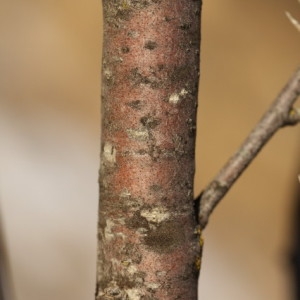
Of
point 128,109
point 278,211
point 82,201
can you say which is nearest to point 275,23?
point 278,211

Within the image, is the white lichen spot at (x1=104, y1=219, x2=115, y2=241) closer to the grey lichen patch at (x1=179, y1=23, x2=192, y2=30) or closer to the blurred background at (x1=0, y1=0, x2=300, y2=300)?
the grey lichen patch at (x1=179, y1=23, x2=192, y2=30)

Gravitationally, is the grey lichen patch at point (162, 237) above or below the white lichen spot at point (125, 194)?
below

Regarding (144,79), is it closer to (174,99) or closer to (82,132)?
(174,99)

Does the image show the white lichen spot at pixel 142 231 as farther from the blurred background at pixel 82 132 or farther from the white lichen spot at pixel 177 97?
the blurred background at pixel 82 132

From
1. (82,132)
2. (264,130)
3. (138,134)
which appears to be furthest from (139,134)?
(82,132)

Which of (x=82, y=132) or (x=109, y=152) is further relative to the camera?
(x=82, y=132)

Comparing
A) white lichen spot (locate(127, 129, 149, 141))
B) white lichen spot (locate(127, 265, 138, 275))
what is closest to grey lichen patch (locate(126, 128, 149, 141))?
white lichen spot (locate(127, 129, 149, 141))

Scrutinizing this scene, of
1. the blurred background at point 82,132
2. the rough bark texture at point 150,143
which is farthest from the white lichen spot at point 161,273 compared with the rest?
the blurred background at point 82,132
